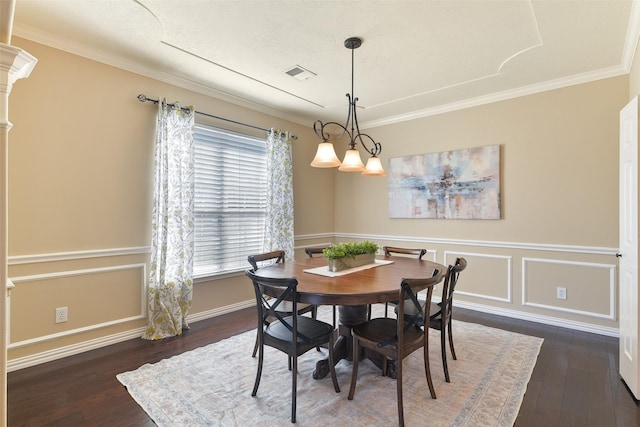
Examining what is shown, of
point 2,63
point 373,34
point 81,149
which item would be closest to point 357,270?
point 373,34

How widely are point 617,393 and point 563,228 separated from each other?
1.78 meters

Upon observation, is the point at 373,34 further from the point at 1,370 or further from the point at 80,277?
the point at 80,277

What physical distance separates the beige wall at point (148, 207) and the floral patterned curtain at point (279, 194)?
381 mm

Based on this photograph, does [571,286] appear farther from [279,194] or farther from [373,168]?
[279,194]

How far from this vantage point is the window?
3.72 m

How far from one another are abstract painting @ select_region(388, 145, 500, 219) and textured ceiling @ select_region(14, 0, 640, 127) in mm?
807

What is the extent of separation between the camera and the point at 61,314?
2723mm

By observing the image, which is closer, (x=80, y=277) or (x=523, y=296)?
(x=80, y=277)

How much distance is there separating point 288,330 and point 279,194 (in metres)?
2.48

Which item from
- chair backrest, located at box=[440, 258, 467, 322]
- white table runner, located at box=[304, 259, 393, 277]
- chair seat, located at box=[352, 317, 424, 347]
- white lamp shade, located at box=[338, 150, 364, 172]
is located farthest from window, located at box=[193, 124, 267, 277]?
chair backrest, located at box=[440, 258, 467, 322]

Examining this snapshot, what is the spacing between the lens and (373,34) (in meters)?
2.61

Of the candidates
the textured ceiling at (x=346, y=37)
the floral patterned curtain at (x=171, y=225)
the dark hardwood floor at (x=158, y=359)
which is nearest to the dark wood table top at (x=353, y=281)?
the dark hardwood floor at (x=158, y=359)

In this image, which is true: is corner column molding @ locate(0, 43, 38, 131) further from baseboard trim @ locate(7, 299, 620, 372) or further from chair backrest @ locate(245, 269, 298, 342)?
baseboard trim @ locate(7, 299, 620, 372)

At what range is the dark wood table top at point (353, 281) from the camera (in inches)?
75.2
